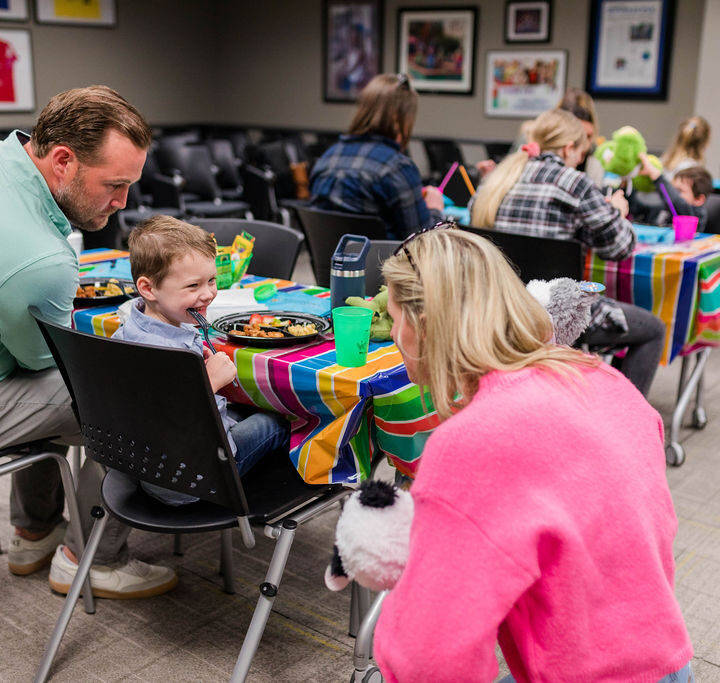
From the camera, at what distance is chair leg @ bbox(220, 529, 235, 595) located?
2221mm

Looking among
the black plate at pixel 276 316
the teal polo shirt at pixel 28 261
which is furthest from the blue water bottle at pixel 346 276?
the teal polo shirt at pixel 28 261

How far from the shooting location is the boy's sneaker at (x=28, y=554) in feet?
7.66

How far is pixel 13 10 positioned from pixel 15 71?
56 cm

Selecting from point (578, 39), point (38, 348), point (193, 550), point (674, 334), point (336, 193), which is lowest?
point (193, 550)

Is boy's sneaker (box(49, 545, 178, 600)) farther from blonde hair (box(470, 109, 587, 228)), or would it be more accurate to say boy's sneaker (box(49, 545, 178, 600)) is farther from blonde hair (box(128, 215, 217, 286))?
blonde hair (box(470, 109, 587, 228))

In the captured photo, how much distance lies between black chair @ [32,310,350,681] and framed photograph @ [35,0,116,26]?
25.3ft

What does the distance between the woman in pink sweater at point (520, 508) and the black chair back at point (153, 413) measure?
1.85 ft

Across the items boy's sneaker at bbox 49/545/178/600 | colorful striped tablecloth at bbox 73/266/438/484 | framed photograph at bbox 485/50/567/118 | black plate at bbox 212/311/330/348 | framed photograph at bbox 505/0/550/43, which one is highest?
framed photograph at bbox 505/0/550/43

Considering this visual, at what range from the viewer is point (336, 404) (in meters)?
1.74

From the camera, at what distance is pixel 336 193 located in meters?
3.26

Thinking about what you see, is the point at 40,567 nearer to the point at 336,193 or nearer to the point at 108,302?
the point at 108,302

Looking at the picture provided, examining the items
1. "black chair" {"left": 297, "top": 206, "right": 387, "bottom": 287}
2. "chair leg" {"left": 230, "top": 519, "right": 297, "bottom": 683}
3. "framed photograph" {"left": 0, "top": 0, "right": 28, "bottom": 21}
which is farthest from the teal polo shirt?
"framed photograph" {"left": 0, "top": 0, "right": 28, "bottom": 21}

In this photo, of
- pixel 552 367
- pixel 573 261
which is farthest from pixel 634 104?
pixel 552 367

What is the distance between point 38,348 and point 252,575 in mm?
870
